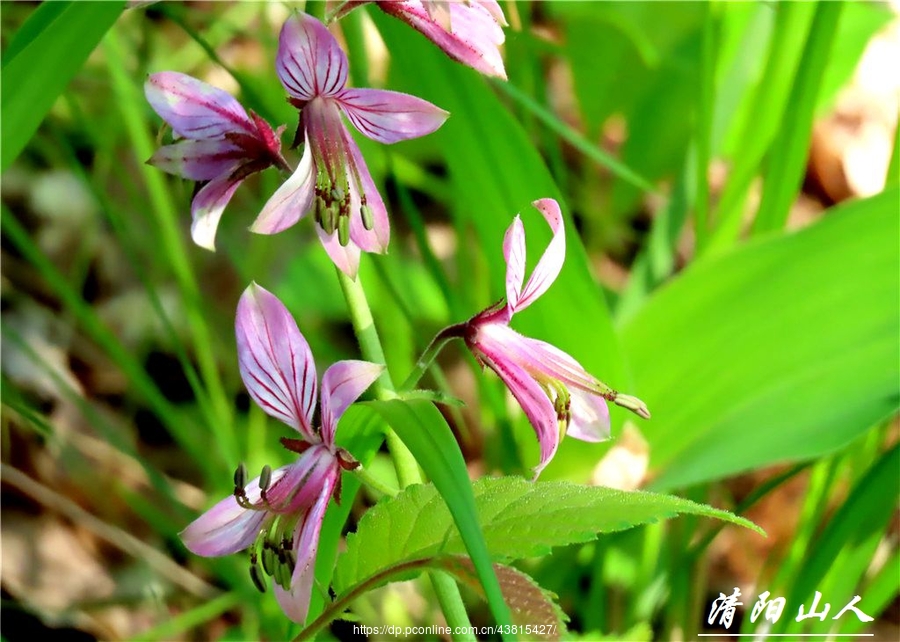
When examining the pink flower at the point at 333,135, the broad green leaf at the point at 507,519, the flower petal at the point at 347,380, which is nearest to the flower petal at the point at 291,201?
the pink flower at the point at 333,135

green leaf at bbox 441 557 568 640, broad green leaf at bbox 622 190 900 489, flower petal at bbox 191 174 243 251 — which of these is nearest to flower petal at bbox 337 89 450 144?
flower petal at bbox 191 174 243 251

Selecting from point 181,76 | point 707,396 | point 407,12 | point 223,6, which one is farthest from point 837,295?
point 223,6

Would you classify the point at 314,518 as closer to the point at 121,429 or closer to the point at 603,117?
the point at 121,429

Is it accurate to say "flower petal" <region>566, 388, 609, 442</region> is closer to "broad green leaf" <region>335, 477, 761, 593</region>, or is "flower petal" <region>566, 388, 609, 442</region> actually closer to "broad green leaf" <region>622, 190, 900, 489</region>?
"broad green leaf" <region>335, 477, 761, 593</region>

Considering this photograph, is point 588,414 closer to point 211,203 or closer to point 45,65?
point 211,203

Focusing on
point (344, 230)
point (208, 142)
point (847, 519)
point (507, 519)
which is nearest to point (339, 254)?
point (344, 230)

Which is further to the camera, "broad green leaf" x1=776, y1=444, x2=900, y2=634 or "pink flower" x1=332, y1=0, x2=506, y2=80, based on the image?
"broad green leaf" x1=776, y1=444, x2=900, y2=634

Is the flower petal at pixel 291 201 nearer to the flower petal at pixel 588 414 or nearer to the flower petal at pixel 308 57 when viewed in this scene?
the flower petal at pixel 308 57
